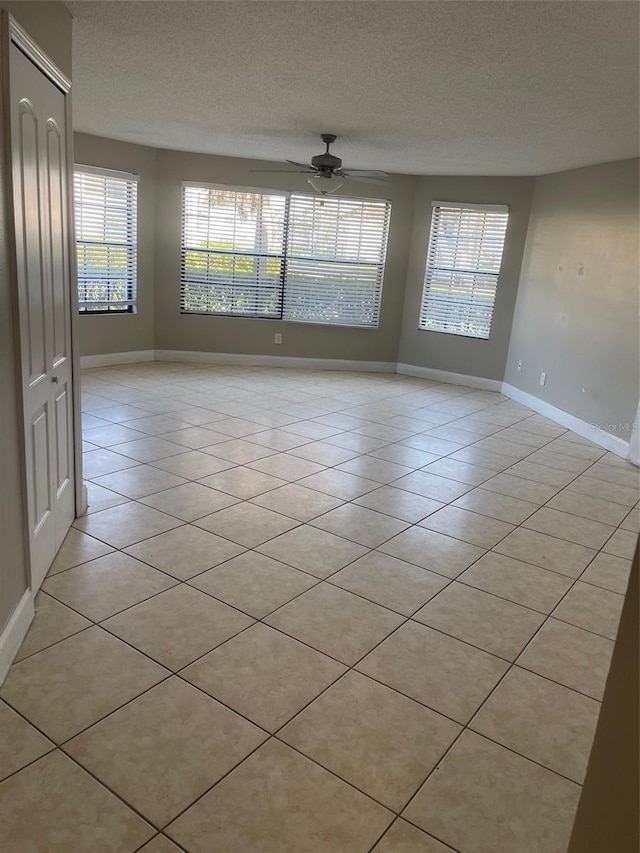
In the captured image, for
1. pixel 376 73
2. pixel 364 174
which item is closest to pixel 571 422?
pixel 364 174

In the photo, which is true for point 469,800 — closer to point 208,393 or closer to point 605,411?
point 605,411

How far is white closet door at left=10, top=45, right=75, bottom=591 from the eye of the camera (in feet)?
7.25

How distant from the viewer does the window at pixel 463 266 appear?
7.14 metres

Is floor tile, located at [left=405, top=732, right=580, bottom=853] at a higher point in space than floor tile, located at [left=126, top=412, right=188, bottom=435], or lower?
lower

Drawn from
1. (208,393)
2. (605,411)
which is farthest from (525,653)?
(208,393)

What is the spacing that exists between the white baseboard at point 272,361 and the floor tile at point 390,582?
5083mm

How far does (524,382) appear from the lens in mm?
6883

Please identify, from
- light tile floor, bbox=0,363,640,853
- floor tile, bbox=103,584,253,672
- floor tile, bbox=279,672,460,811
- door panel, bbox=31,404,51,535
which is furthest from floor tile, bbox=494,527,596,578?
door panel, bbox=31,404,51,535

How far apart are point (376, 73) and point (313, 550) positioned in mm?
2586

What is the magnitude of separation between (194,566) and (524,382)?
5054 mm

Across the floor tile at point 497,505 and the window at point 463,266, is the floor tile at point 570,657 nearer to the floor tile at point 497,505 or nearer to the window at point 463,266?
the floor tile at point 497,505

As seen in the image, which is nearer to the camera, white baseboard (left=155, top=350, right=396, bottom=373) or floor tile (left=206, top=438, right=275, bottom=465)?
floor tile (left=206, top=438, right=275, bottom=465)

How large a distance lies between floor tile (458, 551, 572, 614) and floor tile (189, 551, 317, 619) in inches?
32.7

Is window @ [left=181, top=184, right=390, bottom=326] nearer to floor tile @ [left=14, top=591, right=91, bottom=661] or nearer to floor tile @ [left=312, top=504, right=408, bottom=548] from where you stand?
floor tile @ [left=312, top=504, right=408, bottom=548]
